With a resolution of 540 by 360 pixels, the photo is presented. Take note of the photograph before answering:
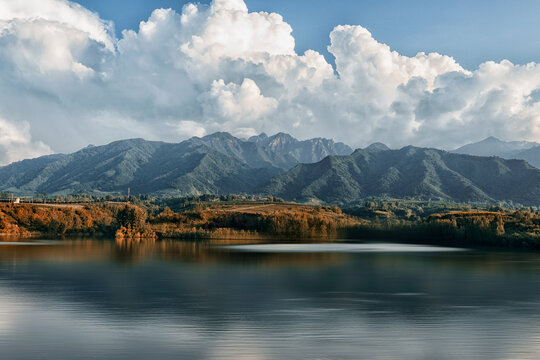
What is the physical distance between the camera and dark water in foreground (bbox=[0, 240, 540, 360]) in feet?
101

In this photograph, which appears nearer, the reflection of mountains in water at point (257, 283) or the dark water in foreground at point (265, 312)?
the dark water in foreground at point (265, 312)

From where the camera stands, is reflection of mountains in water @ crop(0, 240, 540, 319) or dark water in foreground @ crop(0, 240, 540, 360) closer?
dark water in foreground @ crop(0, 240, 540, 360)

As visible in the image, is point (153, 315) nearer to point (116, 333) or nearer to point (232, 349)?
point (116, 333)

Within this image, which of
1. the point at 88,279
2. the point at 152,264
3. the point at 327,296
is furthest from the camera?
the point at 152,264

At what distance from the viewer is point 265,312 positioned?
43.8m

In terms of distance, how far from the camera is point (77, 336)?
33.9 metres

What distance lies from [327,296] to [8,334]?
29.4 meters

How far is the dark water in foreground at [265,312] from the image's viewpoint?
101 feet

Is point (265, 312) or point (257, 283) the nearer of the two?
point (265, 312)

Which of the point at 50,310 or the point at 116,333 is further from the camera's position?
the point at 50,310

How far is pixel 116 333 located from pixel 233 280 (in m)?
33.2

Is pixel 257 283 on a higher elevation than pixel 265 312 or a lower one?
lower

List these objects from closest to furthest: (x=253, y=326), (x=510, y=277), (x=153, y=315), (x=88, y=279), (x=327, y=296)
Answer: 1. (x=253, y=326)
2. (x=153, y=315)
3. (x=327, y=296)
4. (x=88, y=279)
5. (x=510, y=277)

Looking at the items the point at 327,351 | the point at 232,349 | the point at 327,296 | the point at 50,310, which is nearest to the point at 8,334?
the point at 50,310
